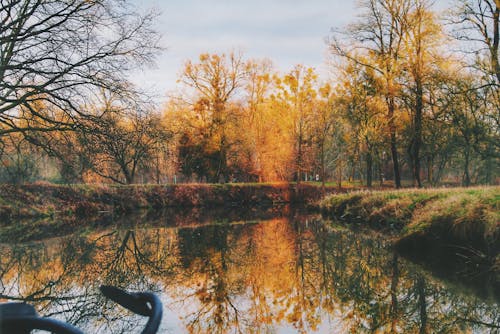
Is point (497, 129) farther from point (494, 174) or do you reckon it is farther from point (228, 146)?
point (228, 146)

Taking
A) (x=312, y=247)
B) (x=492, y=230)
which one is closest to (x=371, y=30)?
(x=312, y=247)

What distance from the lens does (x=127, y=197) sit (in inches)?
1138

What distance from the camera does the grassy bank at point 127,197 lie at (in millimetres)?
23453

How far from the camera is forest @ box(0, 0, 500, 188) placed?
1057 cm

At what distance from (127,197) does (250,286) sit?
75.5 feet

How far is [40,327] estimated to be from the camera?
1.38 m

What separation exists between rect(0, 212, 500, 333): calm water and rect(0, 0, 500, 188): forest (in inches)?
86.7

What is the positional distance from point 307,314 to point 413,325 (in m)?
1.29

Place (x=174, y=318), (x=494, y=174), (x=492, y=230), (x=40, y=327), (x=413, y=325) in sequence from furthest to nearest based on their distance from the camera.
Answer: (x=494, y=174) < (x=492, y=230) < (x=174, y=318) < (x=413, y=325) < (x=40, y=327)

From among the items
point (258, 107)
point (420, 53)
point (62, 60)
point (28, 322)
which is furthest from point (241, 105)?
point (28, 322)

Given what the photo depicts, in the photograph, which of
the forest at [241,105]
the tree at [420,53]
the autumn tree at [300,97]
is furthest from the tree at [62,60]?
the autumn tree at [300,97]

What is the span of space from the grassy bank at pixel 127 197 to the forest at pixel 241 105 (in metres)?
1.35

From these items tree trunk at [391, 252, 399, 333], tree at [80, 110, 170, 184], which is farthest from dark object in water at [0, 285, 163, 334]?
tree at [80, 110, 170, 184]

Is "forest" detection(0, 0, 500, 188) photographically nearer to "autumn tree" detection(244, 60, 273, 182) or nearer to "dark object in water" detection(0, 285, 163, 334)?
"autumn tree" detection(244, 60, 273, 182)
